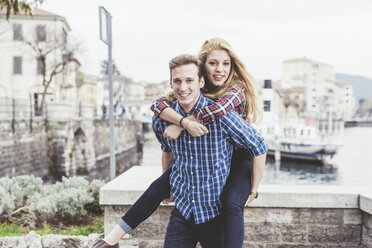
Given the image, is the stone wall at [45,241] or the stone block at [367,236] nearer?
the stone block at [367,236]

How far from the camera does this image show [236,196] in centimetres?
218

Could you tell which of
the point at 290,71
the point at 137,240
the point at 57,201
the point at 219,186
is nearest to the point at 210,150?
the point at 219,186

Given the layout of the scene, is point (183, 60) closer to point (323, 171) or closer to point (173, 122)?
point (173, 122)

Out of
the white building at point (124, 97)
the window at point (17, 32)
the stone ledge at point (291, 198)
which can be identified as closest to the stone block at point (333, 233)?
the stone ledge at point (291, 198)

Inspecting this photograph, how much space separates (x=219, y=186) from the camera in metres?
2.21

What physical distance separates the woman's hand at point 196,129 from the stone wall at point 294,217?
1.25 meters

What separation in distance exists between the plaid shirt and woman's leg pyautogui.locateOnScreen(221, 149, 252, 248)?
311 millimetres

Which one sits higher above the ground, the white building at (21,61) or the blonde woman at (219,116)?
the white building at (21,61)

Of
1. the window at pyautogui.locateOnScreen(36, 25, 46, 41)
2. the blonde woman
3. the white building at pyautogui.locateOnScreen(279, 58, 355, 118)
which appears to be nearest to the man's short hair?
the blonde woman

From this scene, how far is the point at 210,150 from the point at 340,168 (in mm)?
28679

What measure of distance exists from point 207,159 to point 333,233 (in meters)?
1.74

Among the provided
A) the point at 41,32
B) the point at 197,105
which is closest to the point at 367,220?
the point at 197,105

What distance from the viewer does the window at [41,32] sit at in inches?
1326

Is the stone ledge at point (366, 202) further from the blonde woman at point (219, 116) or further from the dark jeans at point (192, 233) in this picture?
the dark jeans at point (192, 233)
